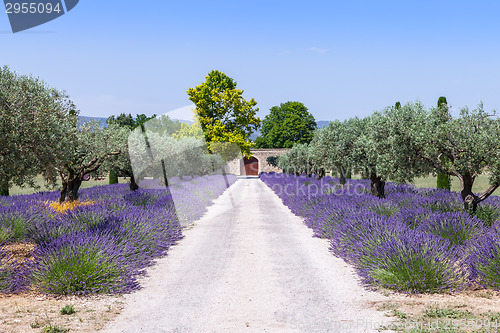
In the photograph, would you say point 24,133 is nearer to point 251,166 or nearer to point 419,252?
point 419,252

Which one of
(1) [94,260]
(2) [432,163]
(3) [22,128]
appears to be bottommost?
(1) [94,260]

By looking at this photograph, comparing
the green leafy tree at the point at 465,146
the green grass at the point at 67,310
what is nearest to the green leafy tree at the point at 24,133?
the green grass at the point at 67,310

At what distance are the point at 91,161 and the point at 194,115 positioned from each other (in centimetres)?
3376

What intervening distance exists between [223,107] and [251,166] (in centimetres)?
3488

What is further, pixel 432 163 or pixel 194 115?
pixel 194 115

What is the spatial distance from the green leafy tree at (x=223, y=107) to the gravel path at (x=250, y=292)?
37.1 meters

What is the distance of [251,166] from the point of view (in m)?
81.6

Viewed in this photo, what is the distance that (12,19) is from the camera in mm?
7723

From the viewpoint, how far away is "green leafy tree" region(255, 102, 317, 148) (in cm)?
8512

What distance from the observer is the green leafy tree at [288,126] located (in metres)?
85.1

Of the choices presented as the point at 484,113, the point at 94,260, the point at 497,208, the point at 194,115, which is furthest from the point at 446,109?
the point at 194,115

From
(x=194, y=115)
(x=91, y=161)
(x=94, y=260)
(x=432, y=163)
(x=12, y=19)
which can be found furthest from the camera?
(x=194, y=115)

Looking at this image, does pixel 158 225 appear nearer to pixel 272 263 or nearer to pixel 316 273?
pixel 272 263

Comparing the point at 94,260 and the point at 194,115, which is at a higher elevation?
the point at 194,115
